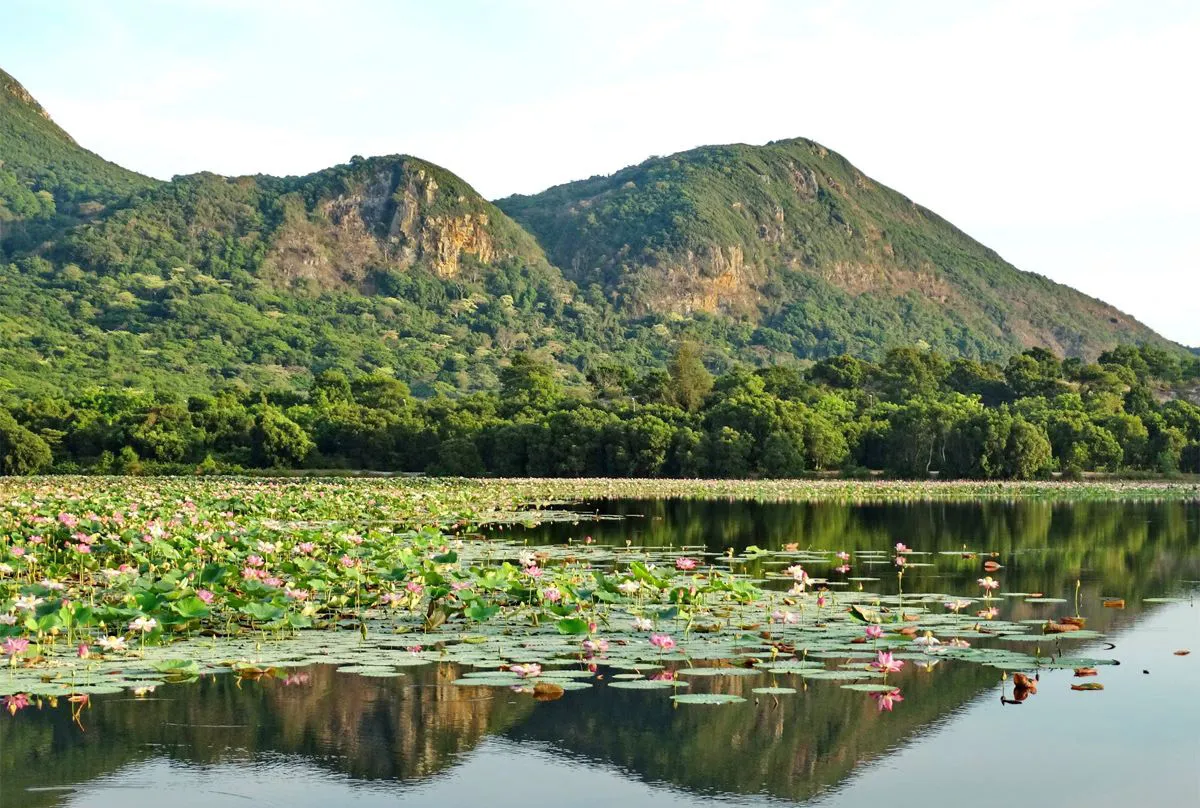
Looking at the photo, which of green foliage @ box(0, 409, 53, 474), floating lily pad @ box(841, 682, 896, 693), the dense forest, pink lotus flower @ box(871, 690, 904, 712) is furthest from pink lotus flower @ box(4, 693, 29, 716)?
green foliage @ box(0, 409, 53, 474)

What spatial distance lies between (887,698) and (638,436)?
58.5 metres

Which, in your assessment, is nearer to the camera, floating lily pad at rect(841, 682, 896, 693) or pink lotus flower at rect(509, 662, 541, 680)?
floating lily pad at rect(841, 682, 896, 693)

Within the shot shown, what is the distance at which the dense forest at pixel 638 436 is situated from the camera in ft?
218

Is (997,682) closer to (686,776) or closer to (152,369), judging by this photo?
(686,776)

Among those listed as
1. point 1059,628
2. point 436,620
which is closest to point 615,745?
point 436,620

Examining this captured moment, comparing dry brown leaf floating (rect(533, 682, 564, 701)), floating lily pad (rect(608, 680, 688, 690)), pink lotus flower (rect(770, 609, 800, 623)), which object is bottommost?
dry brown leaf floating (rect(533, 682, 564, 701))

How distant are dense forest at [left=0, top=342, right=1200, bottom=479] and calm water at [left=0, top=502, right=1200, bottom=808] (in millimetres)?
53540

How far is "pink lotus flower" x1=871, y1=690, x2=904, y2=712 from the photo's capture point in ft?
36.9

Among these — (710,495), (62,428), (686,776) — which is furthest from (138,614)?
(62,428)

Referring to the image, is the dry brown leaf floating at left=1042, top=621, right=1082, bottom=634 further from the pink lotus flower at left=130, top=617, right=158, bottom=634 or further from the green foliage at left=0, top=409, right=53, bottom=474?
the green foliage at left=0, top=409, right=53, bottom=474

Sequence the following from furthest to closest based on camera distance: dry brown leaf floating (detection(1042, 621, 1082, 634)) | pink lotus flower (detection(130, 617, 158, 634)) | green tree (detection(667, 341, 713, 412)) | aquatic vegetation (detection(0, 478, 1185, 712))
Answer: green tree (detection(667, 341, 713, 412)) < dry brown leaf floating (detection(1042, 621, 1082, 634)) < pink lotus flower (detection(130, 617, 158, 634)) < aquatic vegetation (detection(0, 478, 1185, 712))

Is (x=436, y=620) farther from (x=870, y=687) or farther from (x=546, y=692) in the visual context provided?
(x=870, y=687)

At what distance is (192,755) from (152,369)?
142 m

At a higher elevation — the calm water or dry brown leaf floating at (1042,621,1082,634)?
dry brown leaf floating at (1042,621,1082,634)
